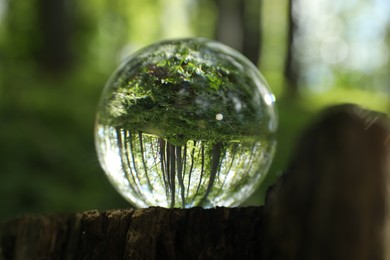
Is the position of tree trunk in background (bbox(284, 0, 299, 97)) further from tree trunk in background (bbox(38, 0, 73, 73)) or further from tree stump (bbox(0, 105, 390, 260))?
tree stump (bbox(0, 105, 390, 260))

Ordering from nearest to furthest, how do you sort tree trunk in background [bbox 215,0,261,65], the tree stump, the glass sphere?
the tree stump < the glass sphere < tree trunk in background [bbox 215,0,261,65]

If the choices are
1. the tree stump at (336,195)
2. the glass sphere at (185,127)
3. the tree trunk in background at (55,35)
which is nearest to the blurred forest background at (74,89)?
the tree trunk in background at (55,35)

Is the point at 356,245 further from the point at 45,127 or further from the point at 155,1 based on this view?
the point at 155,1

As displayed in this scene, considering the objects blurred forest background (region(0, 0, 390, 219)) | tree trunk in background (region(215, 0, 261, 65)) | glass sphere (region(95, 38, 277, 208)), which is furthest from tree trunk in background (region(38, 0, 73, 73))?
glass sphere (region(95, 38, 277, 208))

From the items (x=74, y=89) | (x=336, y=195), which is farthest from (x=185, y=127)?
(x=74, y=89)

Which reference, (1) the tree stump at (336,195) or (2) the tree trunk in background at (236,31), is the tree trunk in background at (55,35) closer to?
(2) the tree trunk in background at (236,31)

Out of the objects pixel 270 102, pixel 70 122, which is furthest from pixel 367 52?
pixel 270 102

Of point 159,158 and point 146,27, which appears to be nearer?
point 159,158

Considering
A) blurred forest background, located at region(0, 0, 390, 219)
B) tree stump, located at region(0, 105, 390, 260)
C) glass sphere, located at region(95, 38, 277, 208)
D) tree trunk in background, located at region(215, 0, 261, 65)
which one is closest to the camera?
tree stump, located at region(0, 105, 390, 260)

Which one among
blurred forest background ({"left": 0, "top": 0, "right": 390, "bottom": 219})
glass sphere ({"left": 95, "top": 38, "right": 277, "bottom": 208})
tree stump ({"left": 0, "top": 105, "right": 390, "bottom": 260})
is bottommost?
tree stump ({"left": 0, "top": 105, "right": 390, "bottom": 260})
